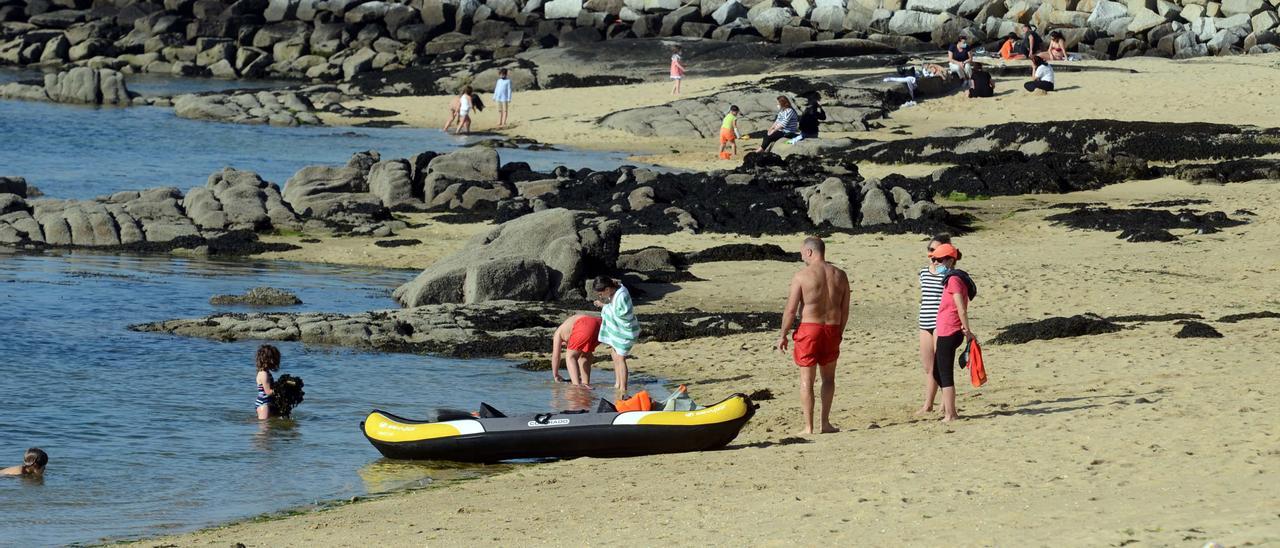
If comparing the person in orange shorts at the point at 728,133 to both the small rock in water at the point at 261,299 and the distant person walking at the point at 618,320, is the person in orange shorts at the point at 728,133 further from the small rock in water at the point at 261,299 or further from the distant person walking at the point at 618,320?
the distant person walking at the point at 618,320

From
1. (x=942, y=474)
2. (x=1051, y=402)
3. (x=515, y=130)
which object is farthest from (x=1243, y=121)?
(x=942, y=474)

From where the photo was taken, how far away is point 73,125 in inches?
1866

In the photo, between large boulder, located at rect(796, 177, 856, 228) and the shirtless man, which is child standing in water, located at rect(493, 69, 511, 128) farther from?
the shirtless man

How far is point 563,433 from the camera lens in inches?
492

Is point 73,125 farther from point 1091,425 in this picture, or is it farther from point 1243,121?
point 1091,425

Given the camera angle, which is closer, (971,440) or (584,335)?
(971,440)

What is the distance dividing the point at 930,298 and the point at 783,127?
24.8 metres

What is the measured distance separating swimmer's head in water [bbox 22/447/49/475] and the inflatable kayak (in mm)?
2549

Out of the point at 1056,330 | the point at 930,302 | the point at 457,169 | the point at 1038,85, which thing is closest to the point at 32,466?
the point at 930,302

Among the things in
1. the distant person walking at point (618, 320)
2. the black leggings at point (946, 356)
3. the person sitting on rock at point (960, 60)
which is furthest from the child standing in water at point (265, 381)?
the person sitting on rock at point (960, 60)

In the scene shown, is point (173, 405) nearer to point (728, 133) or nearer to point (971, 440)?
point (971, 440)

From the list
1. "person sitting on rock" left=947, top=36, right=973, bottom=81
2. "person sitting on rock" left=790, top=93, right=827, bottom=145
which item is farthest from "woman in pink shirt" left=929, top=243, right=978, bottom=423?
"person sitting on rock" left=947, top=36, right=973, bottom=81

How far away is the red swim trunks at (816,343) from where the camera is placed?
1216cm

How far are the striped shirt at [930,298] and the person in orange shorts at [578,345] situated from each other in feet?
14.2
